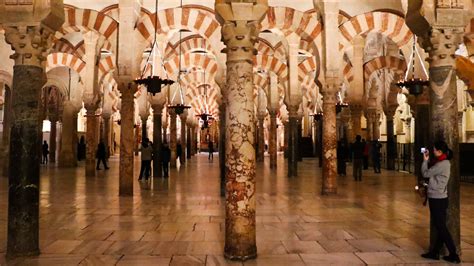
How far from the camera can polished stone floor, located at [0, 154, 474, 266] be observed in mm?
2965

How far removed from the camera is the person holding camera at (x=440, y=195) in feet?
9.34

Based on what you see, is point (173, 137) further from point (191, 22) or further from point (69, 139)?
point (191, 22)

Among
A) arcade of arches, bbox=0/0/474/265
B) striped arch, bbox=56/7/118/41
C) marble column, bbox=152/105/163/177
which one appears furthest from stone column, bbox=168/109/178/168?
striped arch, bbox=56/7/118/41

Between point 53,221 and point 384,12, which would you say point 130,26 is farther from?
point 384,12

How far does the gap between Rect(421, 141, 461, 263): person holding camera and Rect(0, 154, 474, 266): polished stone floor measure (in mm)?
147

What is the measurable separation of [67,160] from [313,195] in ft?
29.5

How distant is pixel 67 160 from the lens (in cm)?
1241

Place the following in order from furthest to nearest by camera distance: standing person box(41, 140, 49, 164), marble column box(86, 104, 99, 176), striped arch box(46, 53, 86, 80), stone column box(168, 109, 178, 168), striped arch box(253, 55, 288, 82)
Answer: standing person box(41, 140, 49, 164), stone column box(168, 109, 178, 168), striped arch box(253, 55, 288, 82), striped arch box(46, 53, 86, 80), marble column box(86, 104, 99, 176)

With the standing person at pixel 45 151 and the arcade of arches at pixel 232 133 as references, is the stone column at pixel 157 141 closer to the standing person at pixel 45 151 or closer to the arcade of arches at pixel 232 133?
the arcade of arches at pixel 232 133

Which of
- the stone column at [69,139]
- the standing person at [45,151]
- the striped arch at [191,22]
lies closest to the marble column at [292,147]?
the striped arch at [191,22]

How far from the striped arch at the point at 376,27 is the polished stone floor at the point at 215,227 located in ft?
10.7

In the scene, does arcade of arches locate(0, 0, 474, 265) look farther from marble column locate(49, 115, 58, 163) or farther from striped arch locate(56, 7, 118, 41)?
marble column locate(49, 115, 58, 163)

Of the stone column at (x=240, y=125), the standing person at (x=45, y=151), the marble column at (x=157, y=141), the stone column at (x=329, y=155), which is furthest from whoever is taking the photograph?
the standing person at (x=45, y=151)

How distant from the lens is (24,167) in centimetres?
303
